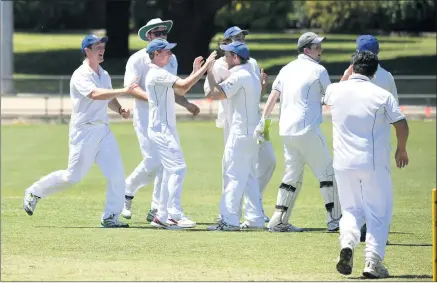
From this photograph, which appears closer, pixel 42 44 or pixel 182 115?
pixel 182 115

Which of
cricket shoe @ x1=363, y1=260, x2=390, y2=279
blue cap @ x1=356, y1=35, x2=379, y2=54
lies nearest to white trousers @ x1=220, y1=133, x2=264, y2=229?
blue cap @ x1=356, y1=35, x2=379, y2=54

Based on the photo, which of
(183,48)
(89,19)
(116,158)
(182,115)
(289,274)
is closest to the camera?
(289,274)

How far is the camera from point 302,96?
12.0m

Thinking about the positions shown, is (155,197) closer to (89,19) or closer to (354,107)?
(354,107)

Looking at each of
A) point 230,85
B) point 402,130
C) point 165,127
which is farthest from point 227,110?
point 402,130

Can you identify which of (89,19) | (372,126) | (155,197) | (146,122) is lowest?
(89,19)

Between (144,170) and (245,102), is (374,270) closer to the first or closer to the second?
(245,102)

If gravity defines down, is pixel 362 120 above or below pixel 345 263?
above

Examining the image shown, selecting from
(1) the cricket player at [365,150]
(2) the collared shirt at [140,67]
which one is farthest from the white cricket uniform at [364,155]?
Result: (2) the collared shirt at [140,67]

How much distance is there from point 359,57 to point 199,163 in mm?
11769

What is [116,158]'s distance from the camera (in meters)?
12.3

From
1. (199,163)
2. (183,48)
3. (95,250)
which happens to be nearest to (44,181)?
(95,250)

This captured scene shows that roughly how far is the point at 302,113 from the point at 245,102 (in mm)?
709

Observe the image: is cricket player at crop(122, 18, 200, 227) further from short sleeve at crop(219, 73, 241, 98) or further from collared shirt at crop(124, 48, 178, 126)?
short sleeve at crop(219, 73, 241, 98)
